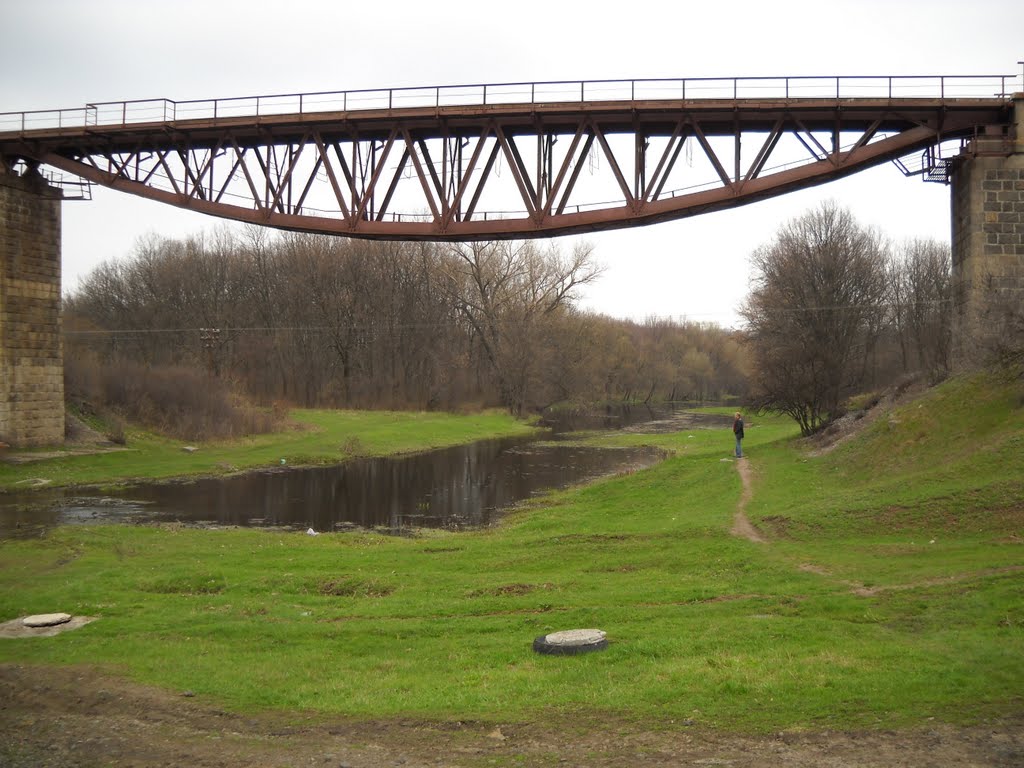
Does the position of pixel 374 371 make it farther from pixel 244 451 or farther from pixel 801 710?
pixel 801 710

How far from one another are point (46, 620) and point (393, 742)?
7.44 meters

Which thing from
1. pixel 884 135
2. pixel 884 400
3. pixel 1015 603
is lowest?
pixel 1015 603

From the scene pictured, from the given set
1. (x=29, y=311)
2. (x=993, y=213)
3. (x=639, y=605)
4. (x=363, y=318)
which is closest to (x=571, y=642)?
(x=639, y=605)

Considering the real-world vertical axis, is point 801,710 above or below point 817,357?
below

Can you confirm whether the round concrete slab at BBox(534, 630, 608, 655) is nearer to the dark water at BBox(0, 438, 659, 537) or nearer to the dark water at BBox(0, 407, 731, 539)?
the dark water at BBox(0, 407, 731, 539)

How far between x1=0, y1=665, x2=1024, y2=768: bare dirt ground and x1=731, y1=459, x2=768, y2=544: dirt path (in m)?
9.28

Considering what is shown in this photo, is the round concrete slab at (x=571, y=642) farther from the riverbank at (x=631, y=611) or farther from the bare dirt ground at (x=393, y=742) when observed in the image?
the bare dirt ground at (x=393, y=742)

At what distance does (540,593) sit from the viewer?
45.5ft

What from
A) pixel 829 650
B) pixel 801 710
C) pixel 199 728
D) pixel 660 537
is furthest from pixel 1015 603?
pixel 199 728

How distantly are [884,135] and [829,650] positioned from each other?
63.6 feet

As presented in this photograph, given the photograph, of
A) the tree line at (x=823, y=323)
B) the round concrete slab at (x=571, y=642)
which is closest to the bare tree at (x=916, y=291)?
the tree line at (x=823, y=323)

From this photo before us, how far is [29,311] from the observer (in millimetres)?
33625

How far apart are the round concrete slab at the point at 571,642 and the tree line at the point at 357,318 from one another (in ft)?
209

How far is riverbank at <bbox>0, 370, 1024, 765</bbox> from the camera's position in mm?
8375
